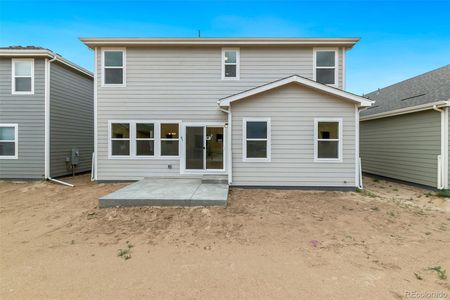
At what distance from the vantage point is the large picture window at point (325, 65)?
9.43 metres

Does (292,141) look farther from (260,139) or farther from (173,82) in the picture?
(173,82)

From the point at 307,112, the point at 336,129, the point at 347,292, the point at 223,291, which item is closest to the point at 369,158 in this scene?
the point at 336,129

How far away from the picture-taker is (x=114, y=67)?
9.52m

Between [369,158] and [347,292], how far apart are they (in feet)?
39.2

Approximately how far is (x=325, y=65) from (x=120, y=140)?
8.99 metres

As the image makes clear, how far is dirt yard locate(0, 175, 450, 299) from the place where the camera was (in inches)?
112

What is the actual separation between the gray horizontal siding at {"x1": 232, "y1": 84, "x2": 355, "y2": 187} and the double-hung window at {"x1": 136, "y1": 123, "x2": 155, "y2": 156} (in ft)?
11.4

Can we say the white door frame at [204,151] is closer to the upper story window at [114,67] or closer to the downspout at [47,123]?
the upper story window at [114,67]

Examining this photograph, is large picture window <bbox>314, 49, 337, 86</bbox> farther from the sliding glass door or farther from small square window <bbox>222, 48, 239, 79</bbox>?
the sliding glass door

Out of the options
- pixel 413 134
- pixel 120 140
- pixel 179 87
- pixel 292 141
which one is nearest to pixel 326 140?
pixel 292 141

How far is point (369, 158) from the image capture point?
1270 centimetres

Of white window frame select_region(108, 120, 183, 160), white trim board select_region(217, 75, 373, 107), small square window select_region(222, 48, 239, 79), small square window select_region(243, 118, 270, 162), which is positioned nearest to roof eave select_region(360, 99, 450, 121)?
white trim board select_region(217, 75, 373, 107)

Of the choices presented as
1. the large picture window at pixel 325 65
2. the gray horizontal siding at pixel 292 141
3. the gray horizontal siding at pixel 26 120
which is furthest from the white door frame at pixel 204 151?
the gray horizontal siding at pixel 26 120

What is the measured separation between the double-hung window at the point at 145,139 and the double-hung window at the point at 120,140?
41 cm
